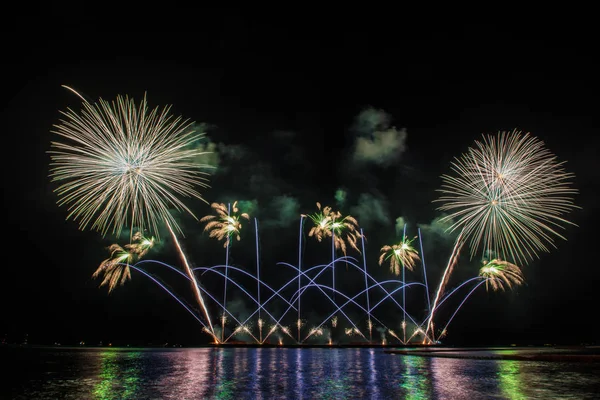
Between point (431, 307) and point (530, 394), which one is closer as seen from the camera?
point (530, 394)

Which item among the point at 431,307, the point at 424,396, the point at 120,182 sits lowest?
the point at 424,396

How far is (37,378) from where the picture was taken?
17656 mm

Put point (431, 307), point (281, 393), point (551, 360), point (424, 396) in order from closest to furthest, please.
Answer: point (424, 396) → point (281, 393) → point (551, 360) → point (431, 307)

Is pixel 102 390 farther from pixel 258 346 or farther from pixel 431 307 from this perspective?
pixel 431 307

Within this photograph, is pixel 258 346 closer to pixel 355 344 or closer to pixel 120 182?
pixel 355 344

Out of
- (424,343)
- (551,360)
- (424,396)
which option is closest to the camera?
(424,396)

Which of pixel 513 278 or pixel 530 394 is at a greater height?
pixel 513 278

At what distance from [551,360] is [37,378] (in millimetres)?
28990

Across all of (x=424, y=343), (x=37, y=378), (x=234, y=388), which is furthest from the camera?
(x=424, y=343)

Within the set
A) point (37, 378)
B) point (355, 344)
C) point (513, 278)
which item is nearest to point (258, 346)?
point (355, 344)

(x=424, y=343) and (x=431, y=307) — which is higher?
(x=431, y=307)

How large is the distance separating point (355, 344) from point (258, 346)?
42.3ft

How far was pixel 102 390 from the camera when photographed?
13898 millimetres

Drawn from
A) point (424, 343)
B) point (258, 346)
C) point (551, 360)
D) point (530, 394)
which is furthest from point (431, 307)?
point (530, 394)
